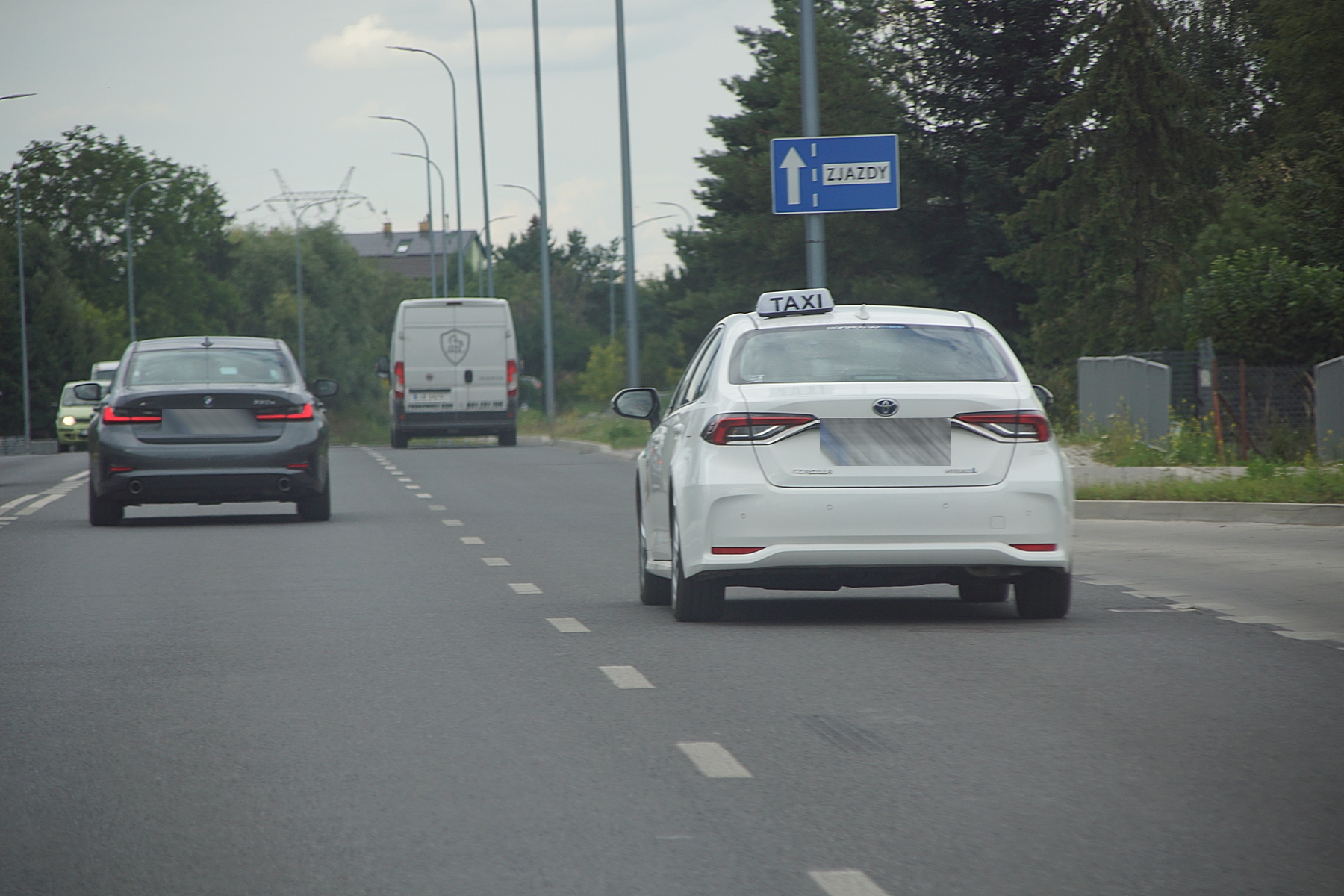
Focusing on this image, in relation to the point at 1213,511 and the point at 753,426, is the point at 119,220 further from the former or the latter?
the point at 753,426

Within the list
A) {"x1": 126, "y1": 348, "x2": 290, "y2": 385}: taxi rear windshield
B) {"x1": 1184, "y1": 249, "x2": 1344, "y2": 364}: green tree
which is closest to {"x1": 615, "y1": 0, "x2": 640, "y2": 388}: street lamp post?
{"x1": 1184, "y1": 249, "x2": 1344, "y2": 364}: green tree

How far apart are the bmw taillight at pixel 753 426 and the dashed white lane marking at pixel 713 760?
9.70 feet

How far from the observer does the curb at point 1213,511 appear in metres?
16.6

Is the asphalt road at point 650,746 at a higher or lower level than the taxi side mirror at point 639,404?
lower

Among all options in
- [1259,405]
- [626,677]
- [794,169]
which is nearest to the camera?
[626,677]

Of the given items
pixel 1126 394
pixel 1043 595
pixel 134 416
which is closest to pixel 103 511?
pixel 134 416

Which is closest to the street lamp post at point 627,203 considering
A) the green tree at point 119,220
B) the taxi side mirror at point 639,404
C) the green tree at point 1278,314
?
the green tree at point 1278,314

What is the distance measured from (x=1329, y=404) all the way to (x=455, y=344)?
Answer: 818 inches

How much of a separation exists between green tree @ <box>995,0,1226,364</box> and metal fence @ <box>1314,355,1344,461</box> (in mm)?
13937

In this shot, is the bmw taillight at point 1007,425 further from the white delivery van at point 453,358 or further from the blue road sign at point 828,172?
the white delivery van at point 453,358

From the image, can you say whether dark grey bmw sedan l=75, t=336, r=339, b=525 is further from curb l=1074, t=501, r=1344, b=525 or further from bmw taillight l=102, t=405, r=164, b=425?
curb l=1074, t=501, r=1344, b=525

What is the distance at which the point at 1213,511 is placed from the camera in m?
17.6

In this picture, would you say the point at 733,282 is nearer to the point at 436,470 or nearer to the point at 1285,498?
the point at 436,470

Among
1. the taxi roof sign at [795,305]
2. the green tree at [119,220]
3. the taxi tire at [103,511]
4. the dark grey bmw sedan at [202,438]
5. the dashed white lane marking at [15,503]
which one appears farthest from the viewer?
the green tree at [119,220]
